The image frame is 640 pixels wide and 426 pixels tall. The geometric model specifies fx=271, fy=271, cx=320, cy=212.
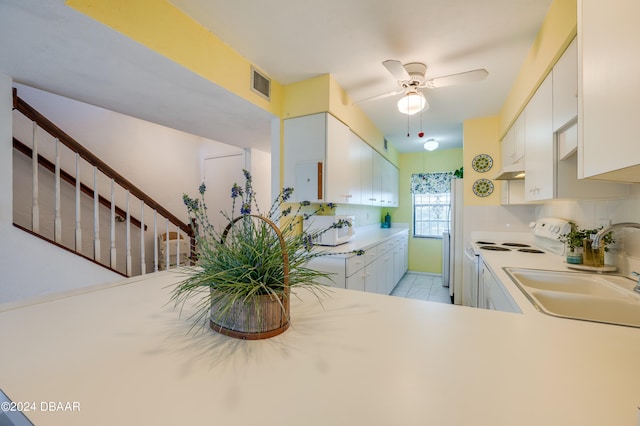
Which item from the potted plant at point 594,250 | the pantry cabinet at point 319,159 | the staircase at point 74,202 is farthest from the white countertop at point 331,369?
the pantry cabinet at point 319,159

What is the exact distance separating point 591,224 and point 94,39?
3.23m

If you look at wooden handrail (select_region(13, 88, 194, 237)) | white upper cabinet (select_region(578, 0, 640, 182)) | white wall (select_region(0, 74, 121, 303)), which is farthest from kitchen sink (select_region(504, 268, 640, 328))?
wooden handrail (select_region(13, 88, 194, 237))

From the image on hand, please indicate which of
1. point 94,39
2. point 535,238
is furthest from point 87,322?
point 535,238

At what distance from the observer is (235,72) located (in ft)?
7.22

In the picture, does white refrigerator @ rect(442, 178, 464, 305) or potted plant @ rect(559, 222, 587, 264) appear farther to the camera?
white refrigerator @ rect(442, 178, 464, 305)

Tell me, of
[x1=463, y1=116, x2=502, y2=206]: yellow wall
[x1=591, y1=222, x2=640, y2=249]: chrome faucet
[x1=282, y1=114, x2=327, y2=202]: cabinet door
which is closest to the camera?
[x1=591, y1=222, x2=640, y2=249]: chrome faucet

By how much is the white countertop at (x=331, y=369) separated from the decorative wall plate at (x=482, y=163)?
313 centimetres

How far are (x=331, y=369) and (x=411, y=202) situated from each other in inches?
210

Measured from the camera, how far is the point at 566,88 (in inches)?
56.8

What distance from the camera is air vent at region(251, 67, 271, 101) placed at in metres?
2.37

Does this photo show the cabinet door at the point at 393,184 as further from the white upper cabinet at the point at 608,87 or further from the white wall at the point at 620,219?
the white upper cabinet at the point at 608,87

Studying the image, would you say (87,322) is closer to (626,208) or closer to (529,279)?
(529,279)

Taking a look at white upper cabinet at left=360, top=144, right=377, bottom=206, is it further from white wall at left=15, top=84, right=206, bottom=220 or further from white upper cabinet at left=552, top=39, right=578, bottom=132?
white wall at left=15, top=84, right=206, bottom=220

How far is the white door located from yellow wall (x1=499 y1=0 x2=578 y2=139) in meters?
3.66
